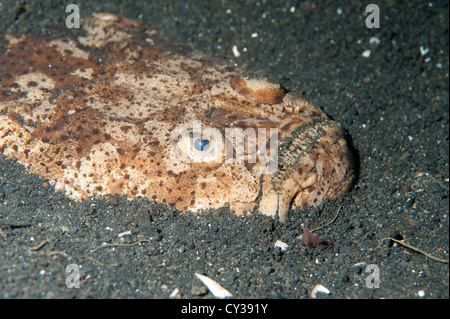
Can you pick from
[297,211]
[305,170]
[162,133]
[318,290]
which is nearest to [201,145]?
[162,133]

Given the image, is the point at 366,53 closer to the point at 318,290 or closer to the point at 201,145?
the point at 201,145

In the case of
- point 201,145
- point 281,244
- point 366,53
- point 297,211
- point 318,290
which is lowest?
point 318,290

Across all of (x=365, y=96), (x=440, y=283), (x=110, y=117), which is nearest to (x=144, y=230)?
(x=110, y=117)

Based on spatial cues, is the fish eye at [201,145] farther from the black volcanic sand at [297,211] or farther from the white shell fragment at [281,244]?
the white shell fragment at [281,244]

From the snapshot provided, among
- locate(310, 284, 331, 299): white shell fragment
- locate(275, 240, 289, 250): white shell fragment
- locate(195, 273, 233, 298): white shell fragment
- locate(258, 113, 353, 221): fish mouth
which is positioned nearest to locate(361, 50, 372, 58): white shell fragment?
locate(258, 113, 353, 221): fish mouth

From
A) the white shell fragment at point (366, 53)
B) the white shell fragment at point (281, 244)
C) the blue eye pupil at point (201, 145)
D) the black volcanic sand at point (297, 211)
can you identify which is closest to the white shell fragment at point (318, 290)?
the black volcanic sand at point (297, 211)

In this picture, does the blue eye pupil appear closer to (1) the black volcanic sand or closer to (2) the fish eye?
(2) the fish eye

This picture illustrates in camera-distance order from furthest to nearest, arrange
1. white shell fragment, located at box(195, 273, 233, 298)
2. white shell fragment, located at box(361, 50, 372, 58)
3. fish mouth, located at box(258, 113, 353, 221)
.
A: white shell fragment, located at box(361, 50, 372, 58) → fish mouth, located at box(258, 113, 353, 221) → white shell fragment, located at box(195, 273, 233, 298)

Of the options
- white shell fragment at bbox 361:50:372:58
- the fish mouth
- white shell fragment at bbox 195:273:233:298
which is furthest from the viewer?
white shell fragment at bbox 361:50:372:58
